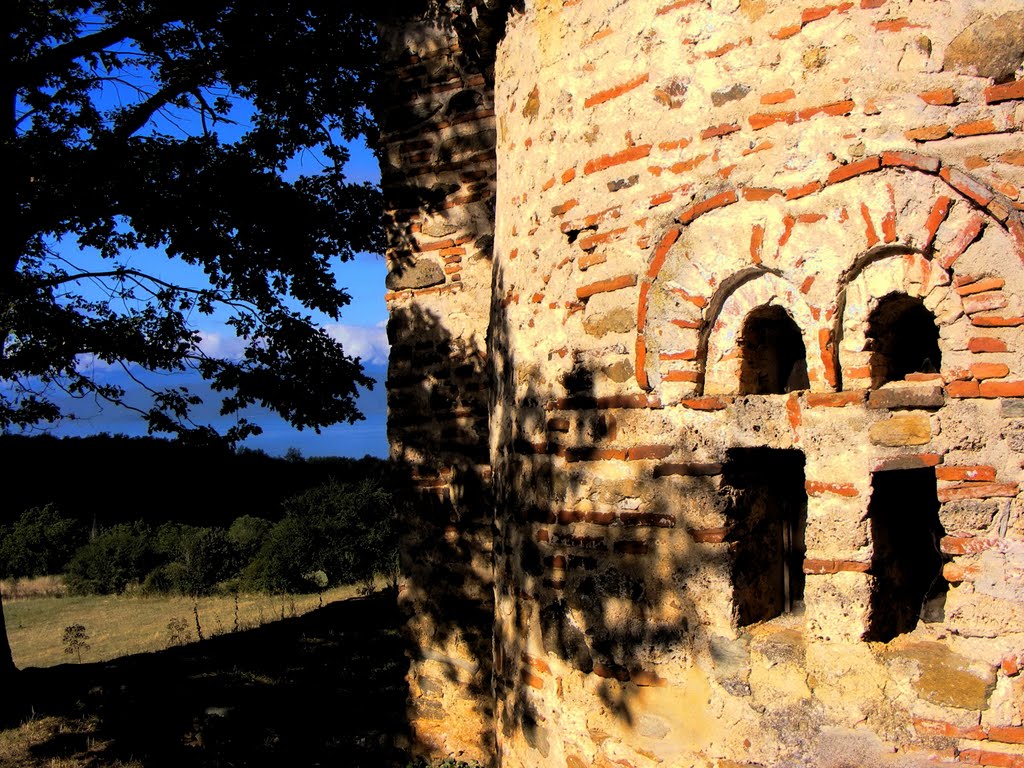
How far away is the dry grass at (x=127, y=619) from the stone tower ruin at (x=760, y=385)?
1003 centimetres

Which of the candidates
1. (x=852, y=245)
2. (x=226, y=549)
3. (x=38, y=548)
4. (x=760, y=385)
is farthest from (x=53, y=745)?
(x=38, y=548)

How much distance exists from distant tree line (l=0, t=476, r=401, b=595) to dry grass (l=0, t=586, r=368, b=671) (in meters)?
0.48

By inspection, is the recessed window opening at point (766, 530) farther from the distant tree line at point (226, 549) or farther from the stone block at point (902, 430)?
the distant tree line at point (226, 549)

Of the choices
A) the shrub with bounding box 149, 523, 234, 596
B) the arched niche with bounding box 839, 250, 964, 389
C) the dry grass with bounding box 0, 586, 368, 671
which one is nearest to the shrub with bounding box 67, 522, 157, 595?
the dry grass with bounding box 0, 586, 368, 671

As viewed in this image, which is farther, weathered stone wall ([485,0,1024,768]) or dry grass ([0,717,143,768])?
dry grass ([0,717,143,768])

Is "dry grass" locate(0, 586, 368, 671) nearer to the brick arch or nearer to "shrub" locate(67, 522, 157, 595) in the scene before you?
"shrub" locate(67, 522, 157, 595)

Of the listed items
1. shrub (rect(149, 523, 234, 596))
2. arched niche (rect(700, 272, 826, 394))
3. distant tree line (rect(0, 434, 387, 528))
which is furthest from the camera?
distant tree line (rect(0, 434, 387, 528))

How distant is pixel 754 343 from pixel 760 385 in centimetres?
17

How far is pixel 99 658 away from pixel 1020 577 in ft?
41.0

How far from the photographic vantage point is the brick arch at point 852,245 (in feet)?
9.28

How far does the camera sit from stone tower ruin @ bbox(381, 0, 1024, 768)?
284cm

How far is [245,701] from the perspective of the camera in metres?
8.11

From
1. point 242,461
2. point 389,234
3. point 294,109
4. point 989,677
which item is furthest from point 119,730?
point 242,461

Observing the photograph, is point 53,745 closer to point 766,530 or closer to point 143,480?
point 766,530
